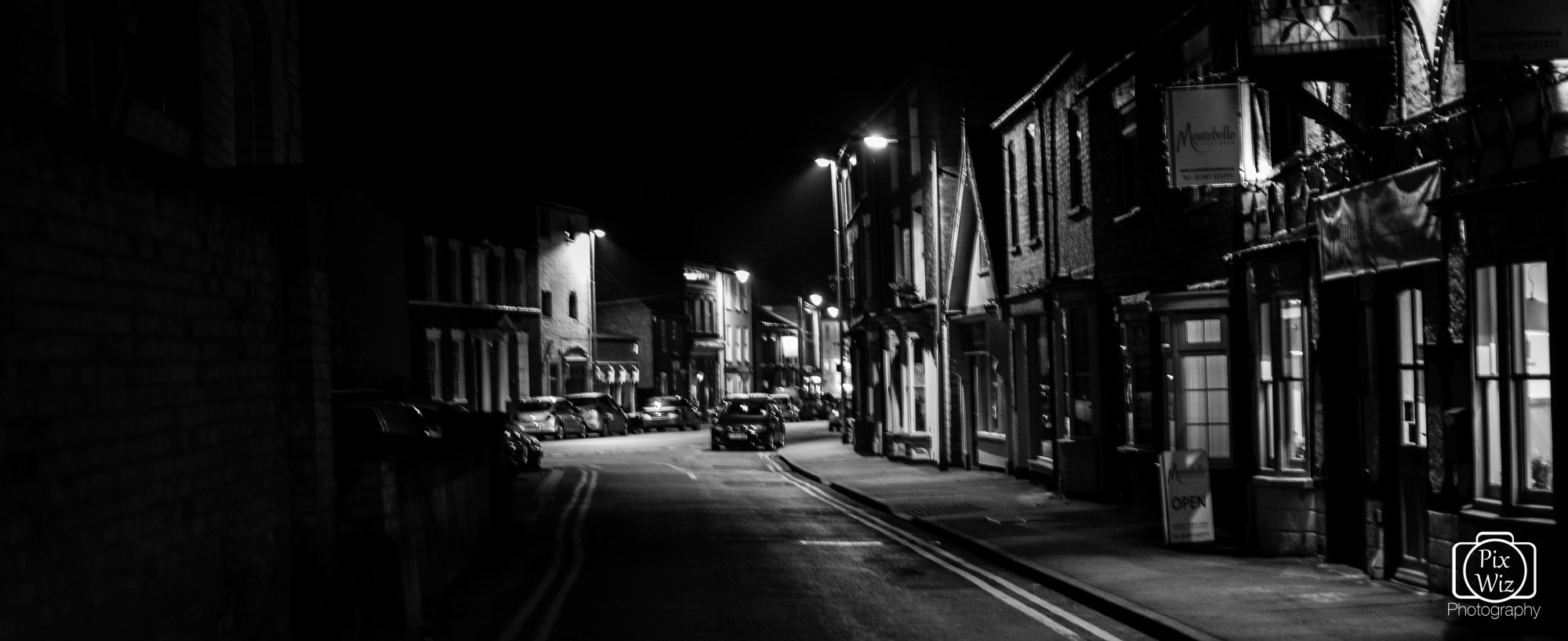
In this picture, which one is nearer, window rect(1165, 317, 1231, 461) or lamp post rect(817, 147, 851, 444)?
window rect(1165, 317, 1231, 461)

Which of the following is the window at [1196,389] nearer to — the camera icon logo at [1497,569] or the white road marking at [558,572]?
the camera icon logo at [1497,569]

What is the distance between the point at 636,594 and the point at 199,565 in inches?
207

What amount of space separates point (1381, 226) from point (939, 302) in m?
18.7

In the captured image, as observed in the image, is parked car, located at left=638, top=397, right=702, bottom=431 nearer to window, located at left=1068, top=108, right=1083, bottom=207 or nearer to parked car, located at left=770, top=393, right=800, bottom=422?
parked car, located at left=770, top=393, right=800, bottom=422

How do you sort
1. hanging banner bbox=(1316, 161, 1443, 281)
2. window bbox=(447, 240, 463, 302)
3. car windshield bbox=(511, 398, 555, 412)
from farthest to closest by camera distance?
window bbox=(447, 240, 463, 302)
car windshield bbox=(511, 398, 555, 412)
hanging banner bbox=(1316, 161, 1443, 281)

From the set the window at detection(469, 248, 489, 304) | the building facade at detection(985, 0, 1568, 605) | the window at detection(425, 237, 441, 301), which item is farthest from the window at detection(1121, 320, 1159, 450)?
the window at detection(469, 248, 489, 304)

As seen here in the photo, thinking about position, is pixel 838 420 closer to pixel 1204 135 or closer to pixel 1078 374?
pixel 1078 374

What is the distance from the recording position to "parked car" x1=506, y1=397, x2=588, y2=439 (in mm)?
46750

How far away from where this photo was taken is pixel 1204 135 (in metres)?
14.6

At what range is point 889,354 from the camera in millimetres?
36375

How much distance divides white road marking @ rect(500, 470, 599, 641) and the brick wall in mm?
2075

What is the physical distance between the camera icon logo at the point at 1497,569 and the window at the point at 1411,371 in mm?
1767

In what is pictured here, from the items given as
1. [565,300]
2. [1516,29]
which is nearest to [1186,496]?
[1516,29]

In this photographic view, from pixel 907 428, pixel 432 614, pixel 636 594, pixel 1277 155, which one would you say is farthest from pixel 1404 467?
Result: pixel 907 428
